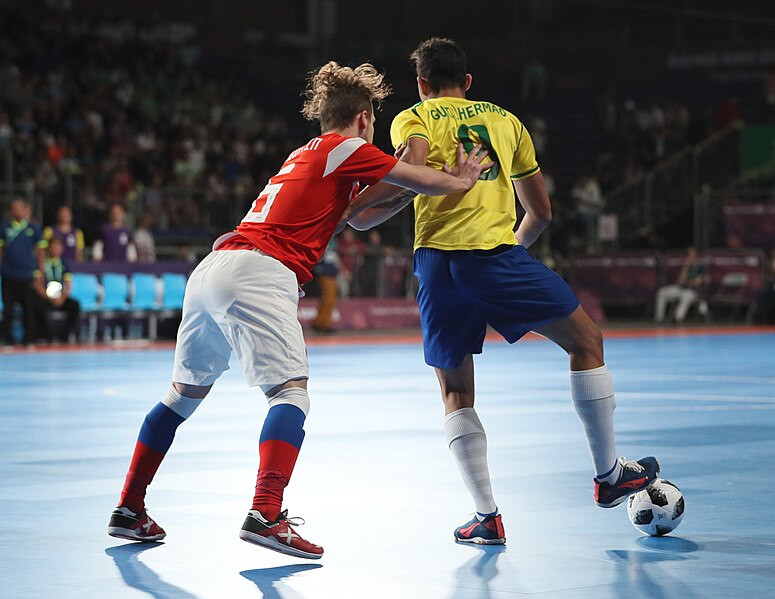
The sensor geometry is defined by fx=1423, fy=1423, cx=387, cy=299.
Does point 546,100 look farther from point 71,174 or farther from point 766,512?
point 766,512

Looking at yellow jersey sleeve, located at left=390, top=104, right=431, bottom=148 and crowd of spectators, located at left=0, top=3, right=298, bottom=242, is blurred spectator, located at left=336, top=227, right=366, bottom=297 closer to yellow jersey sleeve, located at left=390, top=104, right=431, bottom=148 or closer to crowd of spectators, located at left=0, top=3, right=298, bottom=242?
crowd of spectators, located at left=0, top=3, right=298, bottom=242

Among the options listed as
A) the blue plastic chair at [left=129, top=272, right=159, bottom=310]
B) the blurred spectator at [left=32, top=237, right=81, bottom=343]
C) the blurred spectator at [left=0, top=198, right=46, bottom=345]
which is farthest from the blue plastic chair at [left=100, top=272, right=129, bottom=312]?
the blurred spectator at [left=0, top=198, right=46, bottom=345]

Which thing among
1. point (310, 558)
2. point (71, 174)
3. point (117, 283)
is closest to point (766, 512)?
point (310, 558)

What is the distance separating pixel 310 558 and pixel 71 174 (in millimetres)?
22581

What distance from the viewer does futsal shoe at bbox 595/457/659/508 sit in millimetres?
6660

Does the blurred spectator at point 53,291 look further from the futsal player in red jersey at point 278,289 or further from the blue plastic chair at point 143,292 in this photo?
the futsal player in red jersey at point 278,289

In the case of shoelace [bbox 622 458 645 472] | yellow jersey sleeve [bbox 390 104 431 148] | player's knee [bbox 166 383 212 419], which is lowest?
shoelace [bbox 622 458 645 472]

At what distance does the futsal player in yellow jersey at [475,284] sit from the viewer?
260 inches

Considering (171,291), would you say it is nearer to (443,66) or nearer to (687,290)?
(687,290)

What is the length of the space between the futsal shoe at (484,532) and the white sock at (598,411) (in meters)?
0.61

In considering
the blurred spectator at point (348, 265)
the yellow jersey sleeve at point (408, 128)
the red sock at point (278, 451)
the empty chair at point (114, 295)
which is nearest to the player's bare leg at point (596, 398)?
the yellow jersey sleeve at point (408, 128)

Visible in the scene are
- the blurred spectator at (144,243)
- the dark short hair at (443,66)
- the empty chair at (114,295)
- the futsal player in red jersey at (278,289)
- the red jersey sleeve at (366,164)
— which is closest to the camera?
the futsal player in red jersey at (278,289)

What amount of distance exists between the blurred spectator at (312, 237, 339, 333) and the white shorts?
1902 centimetres

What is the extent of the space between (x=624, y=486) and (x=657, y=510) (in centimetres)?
27
